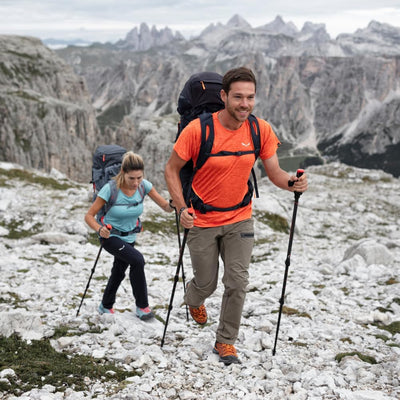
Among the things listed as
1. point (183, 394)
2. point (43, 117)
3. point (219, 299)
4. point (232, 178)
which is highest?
point (232, 178)

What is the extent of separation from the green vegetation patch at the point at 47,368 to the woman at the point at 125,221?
2.10 metres

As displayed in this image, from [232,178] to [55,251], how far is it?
10790 millimetres

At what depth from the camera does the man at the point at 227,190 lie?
6.04 m

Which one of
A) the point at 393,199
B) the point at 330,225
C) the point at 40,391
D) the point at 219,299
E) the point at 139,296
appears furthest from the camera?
the point at 393,199

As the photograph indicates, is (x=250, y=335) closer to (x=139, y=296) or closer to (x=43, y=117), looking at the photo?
(x=139, y=296)

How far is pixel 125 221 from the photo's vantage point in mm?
8094

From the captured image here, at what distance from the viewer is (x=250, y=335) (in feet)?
25.1

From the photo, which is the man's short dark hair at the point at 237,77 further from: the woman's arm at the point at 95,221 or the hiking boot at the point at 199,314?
the hiking boot at the point at 199,314

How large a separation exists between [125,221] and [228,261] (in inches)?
101

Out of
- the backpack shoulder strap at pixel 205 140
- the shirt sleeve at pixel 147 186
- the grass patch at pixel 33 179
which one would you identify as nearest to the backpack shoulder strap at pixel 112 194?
the shirt sleeve at pixel 147 186

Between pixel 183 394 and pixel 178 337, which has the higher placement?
pixel 183 394

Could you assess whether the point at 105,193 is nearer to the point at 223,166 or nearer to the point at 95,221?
the point at 95,221

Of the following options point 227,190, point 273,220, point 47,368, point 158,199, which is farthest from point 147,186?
point 273,220

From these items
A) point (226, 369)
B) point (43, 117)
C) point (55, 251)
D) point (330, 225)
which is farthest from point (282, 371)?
point (43, 117)
